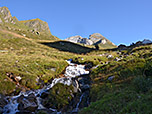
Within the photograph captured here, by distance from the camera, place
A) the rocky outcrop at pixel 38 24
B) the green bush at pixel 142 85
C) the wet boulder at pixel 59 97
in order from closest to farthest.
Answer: the green bush at pixel 142 85, the wet boulder at pixel 59 97, the rocky outcrop at pixel 38 24

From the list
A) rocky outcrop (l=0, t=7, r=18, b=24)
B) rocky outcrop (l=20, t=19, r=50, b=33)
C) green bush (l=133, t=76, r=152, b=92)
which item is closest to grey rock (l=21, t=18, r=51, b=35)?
rocky outcrop (l=20, t=19, r=50, b=33)

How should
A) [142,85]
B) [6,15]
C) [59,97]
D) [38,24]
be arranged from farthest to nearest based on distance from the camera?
[38,24]
[6,15]
[59,97]
[142,85]

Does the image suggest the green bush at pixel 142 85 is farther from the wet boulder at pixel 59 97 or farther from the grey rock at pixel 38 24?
the grey rock at pixel 38 24

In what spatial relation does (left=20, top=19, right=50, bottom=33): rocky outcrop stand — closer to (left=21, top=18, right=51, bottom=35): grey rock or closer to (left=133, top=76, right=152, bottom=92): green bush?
(left=21, top=18, right=51, bottom=35): grey rock

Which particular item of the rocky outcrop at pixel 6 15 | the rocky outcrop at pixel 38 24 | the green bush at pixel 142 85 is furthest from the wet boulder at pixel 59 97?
the rocky outcrop at pixel 38 24

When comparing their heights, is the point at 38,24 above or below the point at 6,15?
above

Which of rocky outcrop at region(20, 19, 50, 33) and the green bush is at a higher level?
rocky outcrop at region(20, 19, 50, 33)

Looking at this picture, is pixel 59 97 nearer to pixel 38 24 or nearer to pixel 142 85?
pixel 142 85

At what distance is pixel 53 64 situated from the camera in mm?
26906

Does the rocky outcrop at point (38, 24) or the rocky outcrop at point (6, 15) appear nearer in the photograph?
the rocky outcrop at point (6, 15)

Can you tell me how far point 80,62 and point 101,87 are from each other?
19697mm

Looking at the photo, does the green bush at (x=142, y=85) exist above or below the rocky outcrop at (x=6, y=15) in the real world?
below

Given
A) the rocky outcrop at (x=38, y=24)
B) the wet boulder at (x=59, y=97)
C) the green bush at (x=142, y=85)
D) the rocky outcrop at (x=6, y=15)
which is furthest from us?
the rocky outcrop at (x=38, y=24)

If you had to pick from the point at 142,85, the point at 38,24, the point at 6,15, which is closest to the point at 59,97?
the point at 142,85
